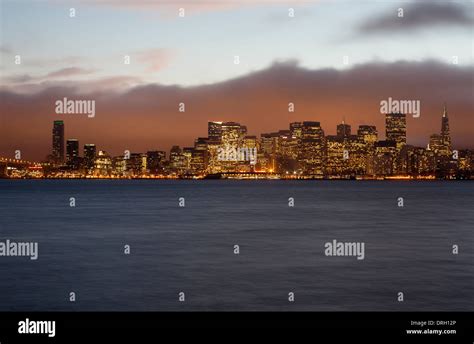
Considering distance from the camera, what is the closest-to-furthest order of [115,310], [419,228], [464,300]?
1. [115,310]
2. [464,300]
3. [419,228]

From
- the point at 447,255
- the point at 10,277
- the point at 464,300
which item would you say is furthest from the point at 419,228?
the point at 10,277

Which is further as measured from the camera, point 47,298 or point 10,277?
point 10,277

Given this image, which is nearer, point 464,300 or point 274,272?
point 464,300

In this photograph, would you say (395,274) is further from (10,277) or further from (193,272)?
(10,277)
